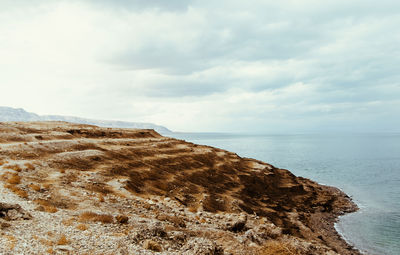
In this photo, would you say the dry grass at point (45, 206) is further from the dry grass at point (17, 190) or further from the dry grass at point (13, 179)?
the dry grass at point (13, 179)

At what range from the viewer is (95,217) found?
1752 centimetres

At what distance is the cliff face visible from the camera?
15094mm

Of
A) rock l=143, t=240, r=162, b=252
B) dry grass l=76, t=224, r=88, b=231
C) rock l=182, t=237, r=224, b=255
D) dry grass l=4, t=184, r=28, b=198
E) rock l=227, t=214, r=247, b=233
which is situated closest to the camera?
rock l=143, t=240, r=162, b=252

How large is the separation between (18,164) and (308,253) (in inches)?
1231

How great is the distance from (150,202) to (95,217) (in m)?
8.93

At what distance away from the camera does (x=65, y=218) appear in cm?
1686

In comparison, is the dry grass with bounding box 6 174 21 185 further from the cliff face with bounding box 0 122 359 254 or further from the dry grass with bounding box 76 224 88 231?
the dry grass with bounding box 76 224 88 231

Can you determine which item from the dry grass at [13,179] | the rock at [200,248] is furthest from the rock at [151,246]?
the dry grass at [13,179]

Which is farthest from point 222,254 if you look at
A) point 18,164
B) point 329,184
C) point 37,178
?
point 329,184

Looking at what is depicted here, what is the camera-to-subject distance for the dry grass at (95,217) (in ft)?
56.3

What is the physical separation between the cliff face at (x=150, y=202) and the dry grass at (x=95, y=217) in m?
0.08

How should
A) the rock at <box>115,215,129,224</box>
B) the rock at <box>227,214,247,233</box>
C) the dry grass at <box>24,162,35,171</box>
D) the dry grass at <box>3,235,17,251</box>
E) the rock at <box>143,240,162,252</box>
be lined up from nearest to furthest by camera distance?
the dry grass at <box>3,235,17,251</box> → the rock at <box>143,240,162,252</box> → the rock at <box>115,215,129,224</box> → the rock at <box>227,214,247,233</box> → the dry grass at <box>24,162,35,171</box>

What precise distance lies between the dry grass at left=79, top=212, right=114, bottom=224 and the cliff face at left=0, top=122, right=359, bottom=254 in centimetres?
8


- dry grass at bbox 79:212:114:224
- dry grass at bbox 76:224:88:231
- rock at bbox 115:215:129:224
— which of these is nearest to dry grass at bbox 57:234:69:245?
dry grass at bbox 76:224:88:231
